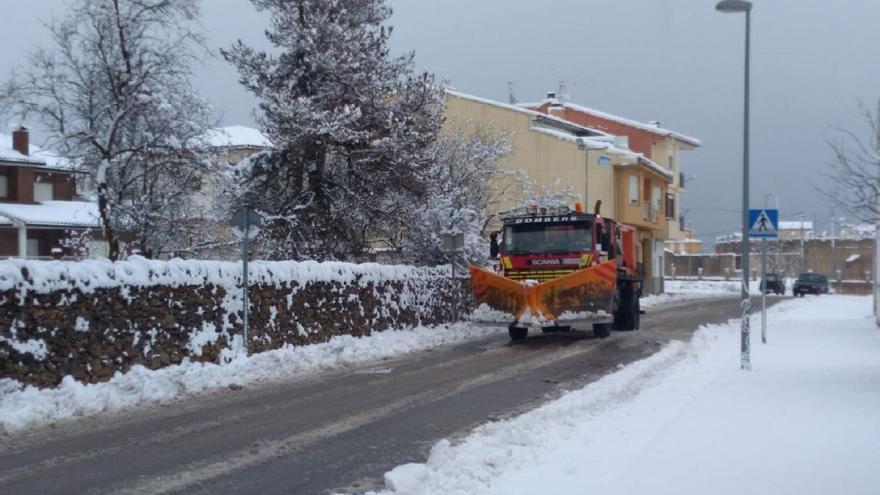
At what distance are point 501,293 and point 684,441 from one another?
11938 millimetres

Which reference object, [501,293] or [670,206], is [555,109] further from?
[501,293]

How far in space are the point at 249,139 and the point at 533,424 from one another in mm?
49145

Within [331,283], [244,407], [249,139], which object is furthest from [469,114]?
[244,407]

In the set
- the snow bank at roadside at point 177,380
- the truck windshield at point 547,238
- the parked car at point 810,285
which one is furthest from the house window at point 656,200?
the snow bank at roadside at point 177,380

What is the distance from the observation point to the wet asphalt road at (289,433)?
7.99 metres

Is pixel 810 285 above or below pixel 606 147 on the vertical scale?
below

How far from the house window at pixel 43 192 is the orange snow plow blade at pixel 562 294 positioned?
2417 centimetres

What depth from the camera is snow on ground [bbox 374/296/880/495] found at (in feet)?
23.8

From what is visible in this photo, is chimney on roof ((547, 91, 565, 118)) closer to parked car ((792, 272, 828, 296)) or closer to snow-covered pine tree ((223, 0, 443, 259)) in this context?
parked car ((792, 272, 828, 296))

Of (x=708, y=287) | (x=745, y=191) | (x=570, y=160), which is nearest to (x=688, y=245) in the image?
(x=708, y=287)

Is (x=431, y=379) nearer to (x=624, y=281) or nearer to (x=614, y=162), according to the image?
(x=624, y=281)

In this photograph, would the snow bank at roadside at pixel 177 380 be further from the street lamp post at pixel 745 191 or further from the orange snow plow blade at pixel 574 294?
the street lamp post at pixel 745 191

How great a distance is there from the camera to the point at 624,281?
23.4 metres

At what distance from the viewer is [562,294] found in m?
20.0
